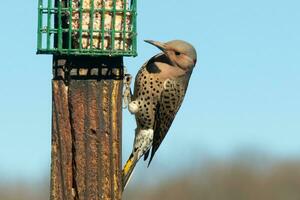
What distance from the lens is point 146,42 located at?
324 inches

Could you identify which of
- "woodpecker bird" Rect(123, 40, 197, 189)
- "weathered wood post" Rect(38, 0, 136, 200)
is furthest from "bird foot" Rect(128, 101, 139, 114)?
"weathered wood post" Rect(38, 0, 136, 200)

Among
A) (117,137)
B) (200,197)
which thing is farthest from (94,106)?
(200,197)

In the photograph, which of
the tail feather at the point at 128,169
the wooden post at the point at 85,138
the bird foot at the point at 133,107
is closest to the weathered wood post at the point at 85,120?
the wooden post at the point at 85,138

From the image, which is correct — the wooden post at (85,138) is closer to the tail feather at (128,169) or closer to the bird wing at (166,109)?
the tail feather at (128,169)

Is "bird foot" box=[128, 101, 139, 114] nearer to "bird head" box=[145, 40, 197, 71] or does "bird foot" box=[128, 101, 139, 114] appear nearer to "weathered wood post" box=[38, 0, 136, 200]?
"bird head" box=[145, 40, 197, 71]

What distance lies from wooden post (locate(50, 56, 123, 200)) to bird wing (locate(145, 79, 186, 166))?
2.01 m

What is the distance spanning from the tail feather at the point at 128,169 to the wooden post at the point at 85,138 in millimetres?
594

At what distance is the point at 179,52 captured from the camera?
866cm

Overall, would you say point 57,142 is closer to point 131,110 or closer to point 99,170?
point 99,170

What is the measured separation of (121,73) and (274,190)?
108ft

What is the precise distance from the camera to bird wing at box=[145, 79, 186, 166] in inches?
345

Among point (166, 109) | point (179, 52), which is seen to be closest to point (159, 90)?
point (166, 109)

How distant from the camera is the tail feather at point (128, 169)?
7391mm

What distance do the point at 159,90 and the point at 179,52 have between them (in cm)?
30
